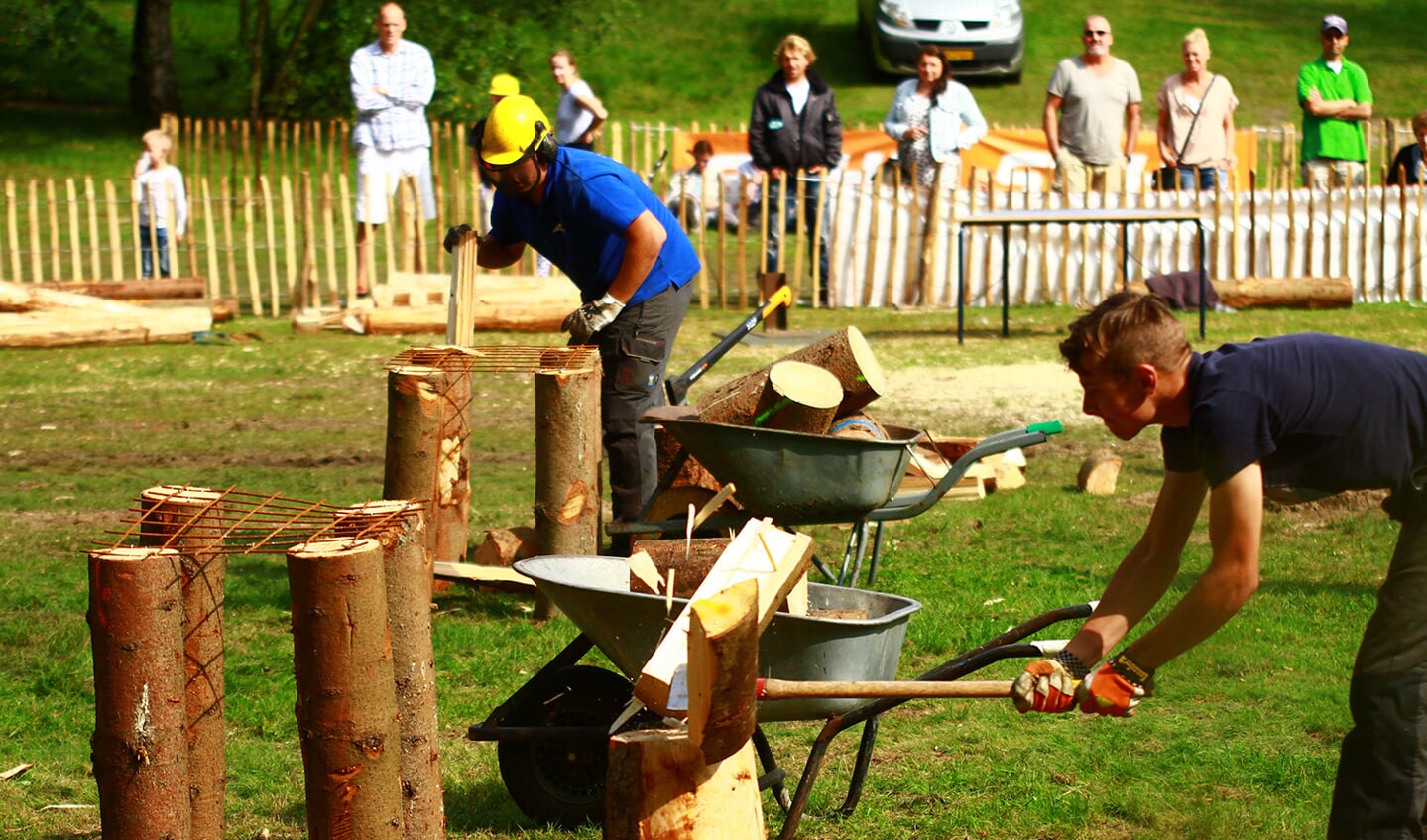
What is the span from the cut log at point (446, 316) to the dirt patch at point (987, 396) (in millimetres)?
2945

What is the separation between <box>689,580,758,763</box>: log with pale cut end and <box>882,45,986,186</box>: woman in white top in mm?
10364

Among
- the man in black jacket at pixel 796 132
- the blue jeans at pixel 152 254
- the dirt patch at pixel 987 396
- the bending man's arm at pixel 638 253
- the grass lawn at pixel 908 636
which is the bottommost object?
the grass lawn at pixel 908 636

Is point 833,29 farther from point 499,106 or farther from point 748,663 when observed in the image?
point 748,663

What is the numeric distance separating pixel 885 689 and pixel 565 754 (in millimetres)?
1224

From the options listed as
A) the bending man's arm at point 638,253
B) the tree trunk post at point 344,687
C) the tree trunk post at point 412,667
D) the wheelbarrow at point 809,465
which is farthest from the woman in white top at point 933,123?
the tree trunk post at point 344,687

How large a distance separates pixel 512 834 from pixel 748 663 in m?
1.30

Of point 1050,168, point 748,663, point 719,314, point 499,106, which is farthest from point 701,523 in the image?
point 1050,168

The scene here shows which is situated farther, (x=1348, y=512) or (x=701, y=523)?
(x=1348, y=512)

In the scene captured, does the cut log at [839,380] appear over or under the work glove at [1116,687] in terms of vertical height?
over

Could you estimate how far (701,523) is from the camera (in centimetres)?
496

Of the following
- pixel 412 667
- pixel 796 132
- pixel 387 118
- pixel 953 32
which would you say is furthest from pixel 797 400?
pixel 953 32

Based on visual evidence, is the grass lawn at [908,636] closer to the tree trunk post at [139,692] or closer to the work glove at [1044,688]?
the tree trunk post at [139,692]

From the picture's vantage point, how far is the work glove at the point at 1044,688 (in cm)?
303

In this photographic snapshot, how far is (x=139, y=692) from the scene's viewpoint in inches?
119
